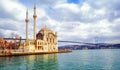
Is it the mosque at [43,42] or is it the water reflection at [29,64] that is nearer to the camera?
the water reflection at [29,64]

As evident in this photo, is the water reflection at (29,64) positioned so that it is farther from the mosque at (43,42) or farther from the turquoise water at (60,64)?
the mosque at (43,42)

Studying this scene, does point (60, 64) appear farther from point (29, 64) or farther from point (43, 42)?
point (43, 42)

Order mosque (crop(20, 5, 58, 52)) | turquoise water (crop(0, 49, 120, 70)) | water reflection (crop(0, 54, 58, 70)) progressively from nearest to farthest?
water reflection (crop(0, 54, 58, 70)) → turquoise water (crop(0, 49, 120, 70)) → mosque (crop(20, 5, 58, 52))

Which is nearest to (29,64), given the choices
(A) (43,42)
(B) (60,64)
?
(B) (60,64)

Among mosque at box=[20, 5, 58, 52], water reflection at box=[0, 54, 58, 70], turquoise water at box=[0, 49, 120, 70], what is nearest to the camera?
water reflection at box=[0, 54, 58, 70]

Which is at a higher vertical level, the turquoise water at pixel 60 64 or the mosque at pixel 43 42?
the mosque at pixel 43 42

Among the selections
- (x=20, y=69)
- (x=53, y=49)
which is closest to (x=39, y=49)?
(x=53, y=49)

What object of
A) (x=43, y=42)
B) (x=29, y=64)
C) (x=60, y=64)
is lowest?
(x=60, y=64)

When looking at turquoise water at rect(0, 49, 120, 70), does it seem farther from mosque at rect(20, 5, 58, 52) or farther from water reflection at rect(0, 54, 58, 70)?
mosque at rect(20, 5, 58, 52)

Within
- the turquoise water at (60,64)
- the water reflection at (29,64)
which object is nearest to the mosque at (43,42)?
the turquoise water at (60,64)

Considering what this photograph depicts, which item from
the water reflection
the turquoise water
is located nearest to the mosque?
the turquoise water

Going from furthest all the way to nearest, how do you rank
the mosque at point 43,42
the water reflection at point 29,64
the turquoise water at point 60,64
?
the mosque at point 43,42 → the turquoise water at point 60,64 → the water reflection at point 29,64

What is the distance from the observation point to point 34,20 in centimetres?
10362

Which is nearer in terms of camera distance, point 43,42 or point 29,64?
point 29,64
